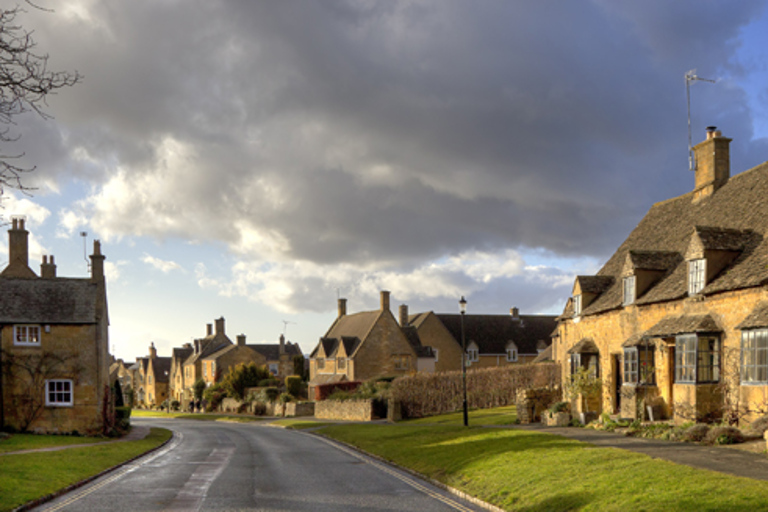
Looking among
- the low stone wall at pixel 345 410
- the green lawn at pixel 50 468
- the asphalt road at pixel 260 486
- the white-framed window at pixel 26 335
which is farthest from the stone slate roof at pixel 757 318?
the white-framed window at pixel 26 335

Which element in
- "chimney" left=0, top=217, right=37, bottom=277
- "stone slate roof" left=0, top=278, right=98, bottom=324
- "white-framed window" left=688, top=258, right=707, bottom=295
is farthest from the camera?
"chimney" left=0, top=217, right=37, bottom=277

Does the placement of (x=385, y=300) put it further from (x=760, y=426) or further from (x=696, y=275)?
(x=760, y=426)

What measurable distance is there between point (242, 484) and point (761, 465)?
1271cm

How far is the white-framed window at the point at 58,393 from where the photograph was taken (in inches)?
1497

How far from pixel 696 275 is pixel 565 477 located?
1218 centimetres

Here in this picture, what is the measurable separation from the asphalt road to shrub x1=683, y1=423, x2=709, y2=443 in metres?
8.40

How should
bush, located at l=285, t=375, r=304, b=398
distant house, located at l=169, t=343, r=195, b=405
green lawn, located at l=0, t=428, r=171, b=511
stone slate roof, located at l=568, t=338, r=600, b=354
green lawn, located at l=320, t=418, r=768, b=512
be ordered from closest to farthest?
green lawn, located at l=320, t=418, r=768, b=512, green lawn, located at l=0, t=428, r=171, b=511, stone slate roof, located at l=568, t=338, r=600, b=354, bush, located at l=285, t=375, r=304, b=398, distant house, located at l=169, t=343, r=195, b=405

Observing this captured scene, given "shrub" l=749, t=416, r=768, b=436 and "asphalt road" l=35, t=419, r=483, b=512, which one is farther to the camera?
"shrub" l=749, t=416, r=768, b=436

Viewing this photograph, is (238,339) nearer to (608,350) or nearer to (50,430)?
(50,430)

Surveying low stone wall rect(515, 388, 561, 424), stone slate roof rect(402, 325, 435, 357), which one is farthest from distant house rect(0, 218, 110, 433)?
stone slate roof rect(402, 325, 435, 357)

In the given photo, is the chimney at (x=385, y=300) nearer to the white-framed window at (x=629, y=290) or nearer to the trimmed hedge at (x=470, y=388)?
the trimmed hedge at (x=470, y=388)

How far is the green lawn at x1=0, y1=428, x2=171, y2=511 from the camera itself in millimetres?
17517

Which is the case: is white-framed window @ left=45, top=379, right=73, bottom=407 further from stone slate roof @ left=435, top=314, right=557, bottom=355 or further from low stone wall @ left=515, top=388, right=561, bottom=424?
stone slate roof @ left=435, top=314, right=557, bottom=355

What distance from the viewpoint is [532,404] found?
105 ft
